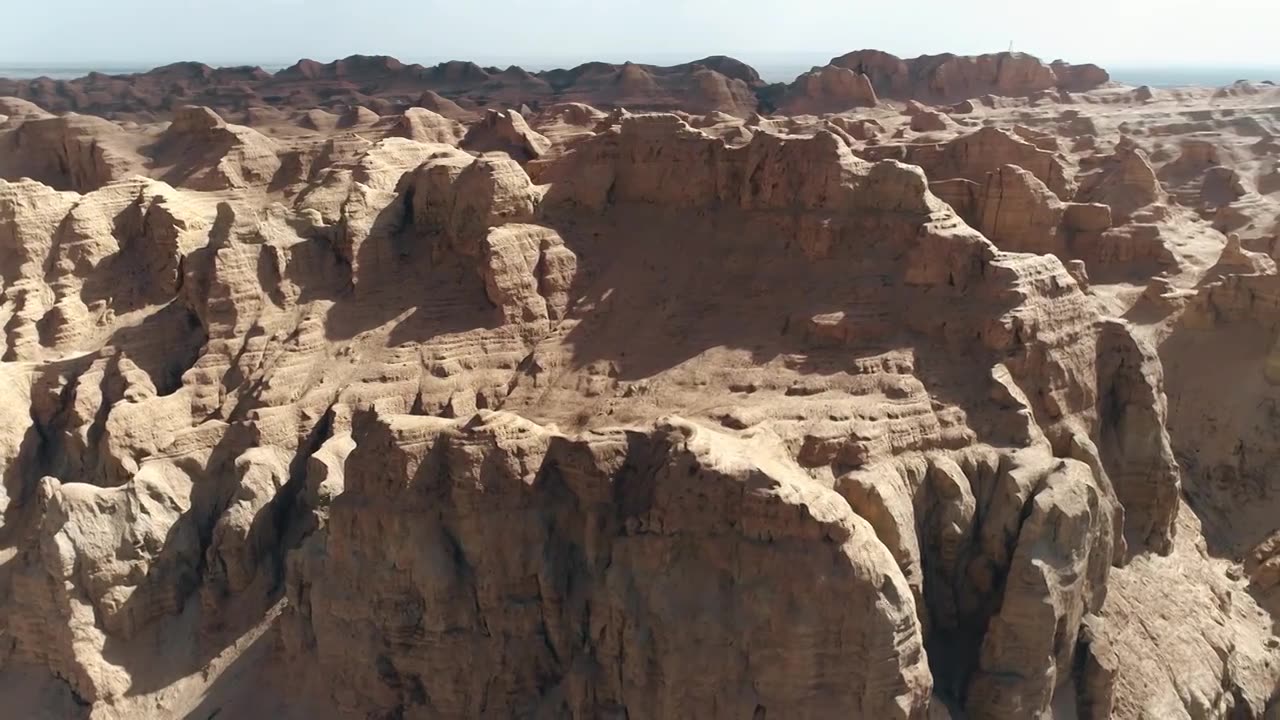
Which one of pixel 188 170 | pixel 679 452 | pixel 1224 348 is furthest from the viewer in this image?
pixel 188 170

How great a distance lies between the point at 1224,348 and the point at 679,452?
22277 millimetres

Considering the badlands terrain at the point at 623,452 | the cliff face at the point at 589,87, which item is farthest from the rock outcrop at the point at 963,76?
the badlands terrain at the point at 623,452

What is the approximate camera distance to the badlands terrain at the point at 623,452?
16359 mm

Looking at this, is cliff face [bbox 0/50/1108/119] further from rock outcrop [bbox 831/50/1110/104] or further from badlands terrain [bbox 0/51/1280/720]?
badlands terrain [bbox 0/51/1280/720]

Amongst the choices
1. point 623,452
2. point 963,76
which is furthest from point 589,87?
point 623,452

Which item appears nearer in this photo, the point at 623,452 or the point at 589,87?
the point at 623,452

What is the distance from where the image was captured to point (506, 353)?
23125 millimetres

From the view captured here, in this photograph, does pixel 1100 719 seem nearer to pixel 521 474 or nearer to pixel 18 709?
pixel 521 474

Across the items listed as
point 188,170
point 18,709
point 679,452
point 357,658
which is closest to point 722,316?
point 679,452

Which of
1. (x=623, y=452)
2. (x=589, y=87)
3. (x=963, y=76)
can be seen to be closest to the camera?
(x=623, y=452)

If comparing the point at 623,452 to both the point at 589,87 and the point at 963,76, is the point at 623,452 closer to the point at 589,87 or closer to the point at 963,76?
the point at 963,76

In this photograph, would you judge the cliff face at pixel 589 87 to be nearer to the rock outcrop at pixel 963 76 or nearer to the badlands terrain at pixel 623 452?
the rock outcrop at pixel 963 76

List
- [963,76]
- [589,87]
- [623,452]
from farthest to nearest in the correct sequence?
[589,87]
[963,76]
[623,452]

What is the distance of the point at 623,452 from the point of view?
17.5 m
